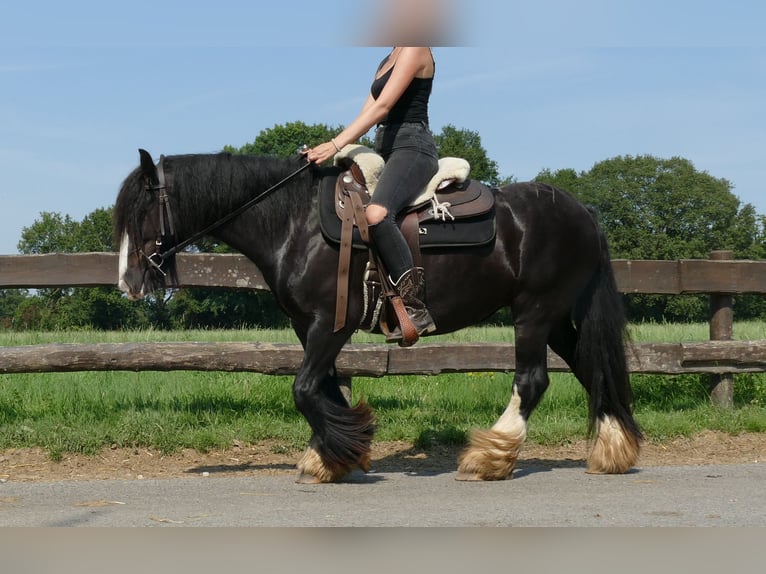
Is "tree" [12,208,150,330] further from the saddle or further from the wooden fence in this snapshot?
the saddle

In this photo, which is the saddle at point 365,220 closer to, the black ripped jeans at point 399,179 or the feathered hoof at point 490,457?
the black ripped jeans at point 399,179

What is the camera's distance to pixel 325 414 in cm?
620

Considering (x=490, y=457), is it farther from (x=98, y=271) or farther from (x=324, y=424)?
(x=98, y=271)

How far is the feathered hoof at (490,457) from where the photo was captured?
6398mm

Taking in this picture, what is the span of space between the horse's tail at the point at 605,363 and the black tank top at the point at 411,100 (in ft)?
5.75

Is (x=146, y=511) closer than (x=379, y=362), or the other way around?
(x=146, y=511)

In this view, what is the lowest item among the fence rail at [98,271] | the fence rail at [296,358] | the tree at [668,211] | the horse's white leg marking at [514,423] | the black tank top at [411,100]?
the horse's white leg marking at [514,423]

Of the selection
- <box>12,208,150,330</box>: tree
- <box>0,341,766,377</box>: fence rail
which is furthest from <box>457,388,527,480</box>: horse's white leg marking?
<box>12,208,150,330</box>: tree

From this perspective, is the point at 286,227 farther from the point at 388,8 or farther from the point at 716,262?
the point at 716,262

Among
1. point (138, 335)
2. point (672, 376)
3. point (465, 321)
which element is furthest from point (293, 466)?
point (138, 335)

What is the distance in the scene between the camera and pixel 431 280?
6496 millimetres

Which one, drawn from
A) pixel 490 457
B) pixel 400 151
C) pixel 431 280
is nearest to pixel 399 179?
pixel 400 151

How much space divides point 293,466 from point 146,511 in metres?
2.16

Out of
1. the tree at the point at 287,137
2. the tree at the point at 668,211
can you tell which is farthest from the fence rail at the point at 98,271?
the tree at the point at 668,211
